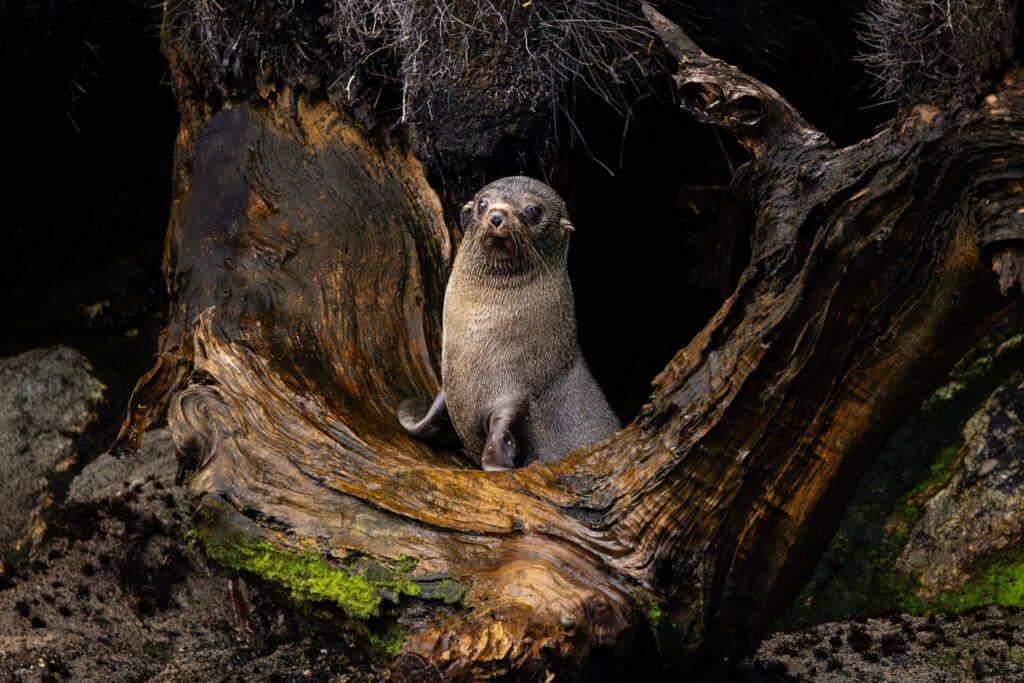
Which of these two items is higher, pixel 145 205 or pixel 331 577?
pixel 145 205

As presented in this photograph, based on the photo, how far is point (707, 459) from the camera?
135 inches

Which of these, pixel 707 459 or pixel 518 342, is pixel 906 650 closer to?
pixel 707 459

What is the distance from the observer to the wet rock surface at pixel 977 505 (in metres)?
5.22

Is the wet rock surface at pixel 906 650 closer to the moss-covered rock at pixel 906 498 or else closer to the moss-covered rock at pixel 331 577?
the moss-covered rock at pixel 906 498

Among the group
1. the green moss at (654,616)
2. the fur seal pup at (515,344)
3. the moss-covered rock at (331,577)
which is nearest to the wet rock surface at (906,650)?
the green moss at (654,616)

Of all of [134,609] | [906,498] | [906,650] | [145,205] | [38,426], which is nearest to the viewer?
[906,650]

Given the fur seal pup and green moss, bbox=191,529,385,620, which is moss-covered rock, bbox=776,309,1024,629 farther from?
green moss, bbox=191,529,385,620

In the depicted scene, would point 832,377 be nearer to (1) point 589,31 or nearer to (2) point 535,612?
(2) point 535,612

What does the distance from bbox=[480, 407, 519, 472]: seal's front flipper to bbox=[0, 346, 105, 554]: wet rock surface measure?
3.63m

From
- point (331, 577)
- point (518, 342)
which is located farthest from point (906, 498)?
point (331, 577)

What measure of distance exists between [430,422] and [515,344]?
64cm

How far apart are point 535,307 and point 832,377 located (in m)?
1.91

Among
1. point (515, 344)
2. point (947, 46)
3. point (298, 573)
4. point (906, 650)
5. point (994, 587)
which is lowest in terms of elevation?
point (906, 650)

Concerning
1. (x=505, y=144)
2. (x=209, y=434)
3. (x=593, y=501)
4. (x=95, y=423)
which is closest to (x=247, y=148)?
(x=505, y=144)
